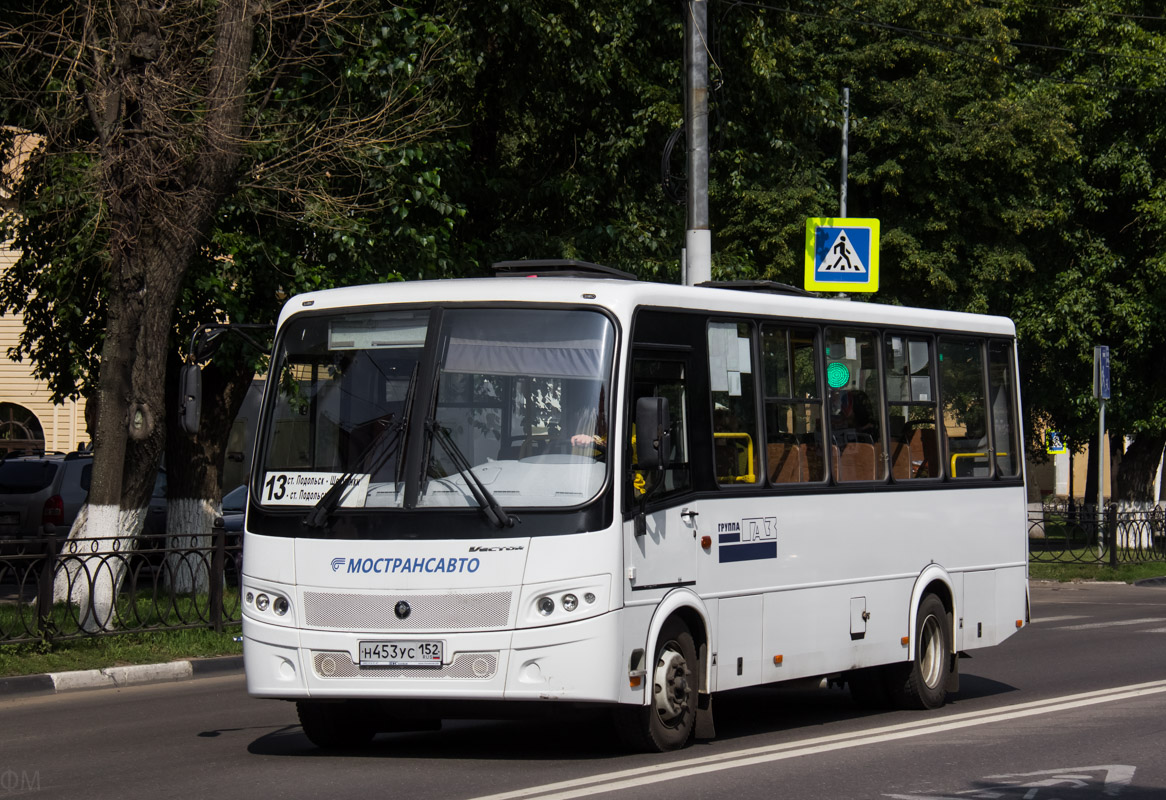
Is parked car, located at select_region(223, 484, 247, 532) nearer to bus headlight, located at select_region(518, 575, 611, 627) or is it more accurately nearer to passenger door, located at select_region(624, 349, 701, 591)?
passenger door, located at select_region(624, 349, 701, 591)

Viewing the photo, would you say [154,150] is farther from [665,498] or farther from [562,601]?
[562,601]

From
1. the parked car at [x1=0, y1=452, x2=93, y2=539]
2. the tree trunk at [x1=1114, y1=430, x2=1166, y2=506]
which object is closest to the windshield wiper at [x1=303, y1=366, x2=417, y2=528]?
the parked car at [x1=0, y1=452, x2=93, y2=539]

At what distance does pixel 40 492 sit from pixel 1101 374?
16764mm

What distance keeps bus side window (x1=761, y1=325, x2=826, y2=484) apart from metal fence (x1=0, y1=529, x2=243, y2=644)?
681cm

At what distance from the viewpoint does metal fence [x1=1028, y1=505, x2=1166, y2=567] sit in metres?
28.0

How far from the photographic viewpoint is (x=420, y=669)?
28.4 ft

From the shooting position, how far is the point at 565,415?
29.3 ft

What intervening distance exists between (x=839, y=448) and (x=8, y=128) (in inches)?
527

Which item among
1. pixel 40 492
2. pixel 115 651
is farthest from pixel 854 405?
pixel 40 492

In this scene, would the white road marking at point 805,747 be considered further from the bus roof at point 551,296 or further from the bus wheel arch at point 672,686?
the bus roof at point 551,296

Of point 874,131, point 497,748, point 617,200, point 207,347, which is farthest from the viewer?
point 874,131

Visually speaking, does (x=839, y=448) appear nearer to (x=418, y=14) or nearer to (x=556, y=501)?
(x=556, y=501)

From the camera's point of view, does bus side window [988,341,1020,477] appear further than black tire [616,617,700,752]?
Yes

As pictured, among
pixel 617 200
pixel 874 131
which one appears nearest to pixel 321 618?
pixel 617 200
